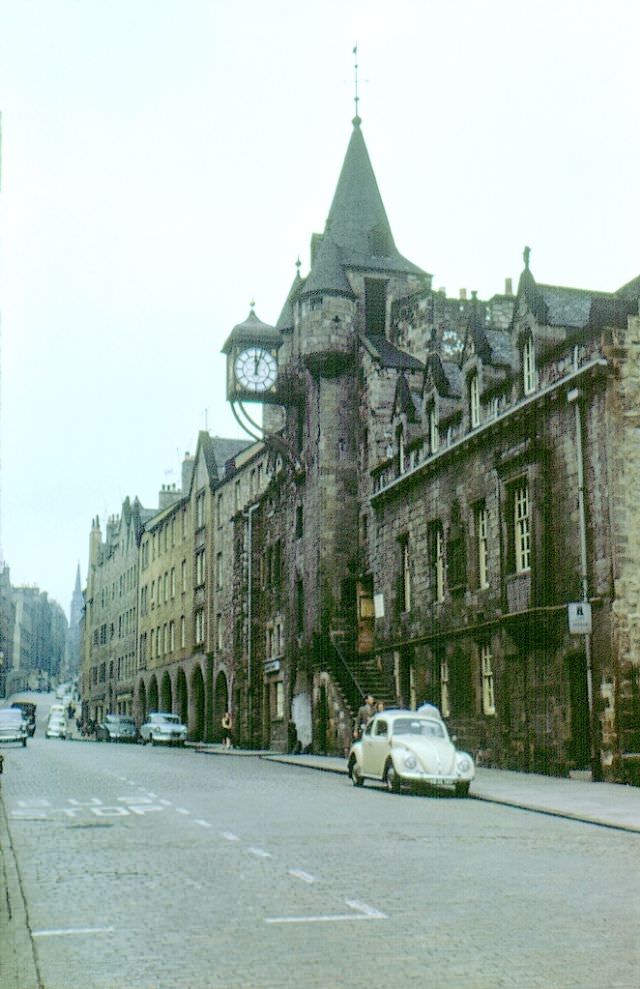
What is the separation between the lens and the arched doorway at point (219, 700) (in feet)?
197

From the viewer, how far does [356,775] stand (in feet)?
79.3

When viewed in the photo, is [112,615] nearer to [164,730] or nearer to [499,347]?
[164,730]

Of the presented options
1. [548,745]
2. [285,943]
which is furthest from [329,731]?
[285,943]

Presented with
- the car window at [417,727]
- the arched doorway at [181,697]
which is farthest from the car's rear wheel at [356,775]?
the arched doorway at [181,697]

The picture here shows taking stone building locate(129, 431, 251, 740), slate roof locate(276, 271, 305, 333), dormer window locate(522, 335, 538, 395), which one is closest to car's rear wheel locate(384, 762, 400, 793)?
dormer window locate(522, 335, 538, 395)

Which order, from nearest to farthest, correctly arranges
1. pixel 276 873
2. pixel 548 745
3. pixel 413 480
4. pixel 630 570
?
pixel 276 873
pixel 630 570
pixel 548 745
pixel 413 480

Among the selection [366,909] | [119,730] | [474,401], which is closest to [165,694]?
[119,730]

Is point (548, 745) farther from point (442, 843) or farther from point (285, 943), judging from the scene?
point (285, 943)

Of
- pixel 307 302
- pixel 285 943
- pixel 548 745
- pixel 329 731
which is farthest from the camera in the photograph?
pixel 307 302

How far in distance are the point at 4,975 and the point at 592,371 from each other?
20375 mm

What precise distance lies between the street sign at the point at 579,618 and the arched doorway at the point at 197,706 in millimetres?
41462

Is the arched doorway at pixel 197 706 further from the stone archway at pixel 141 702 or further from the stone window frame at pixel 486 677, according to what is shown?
the stone window frame at pixel 486 677

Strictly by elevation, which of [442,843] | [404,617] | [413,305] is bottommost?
[442,843]

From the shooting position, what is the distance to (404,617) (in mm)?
36188
